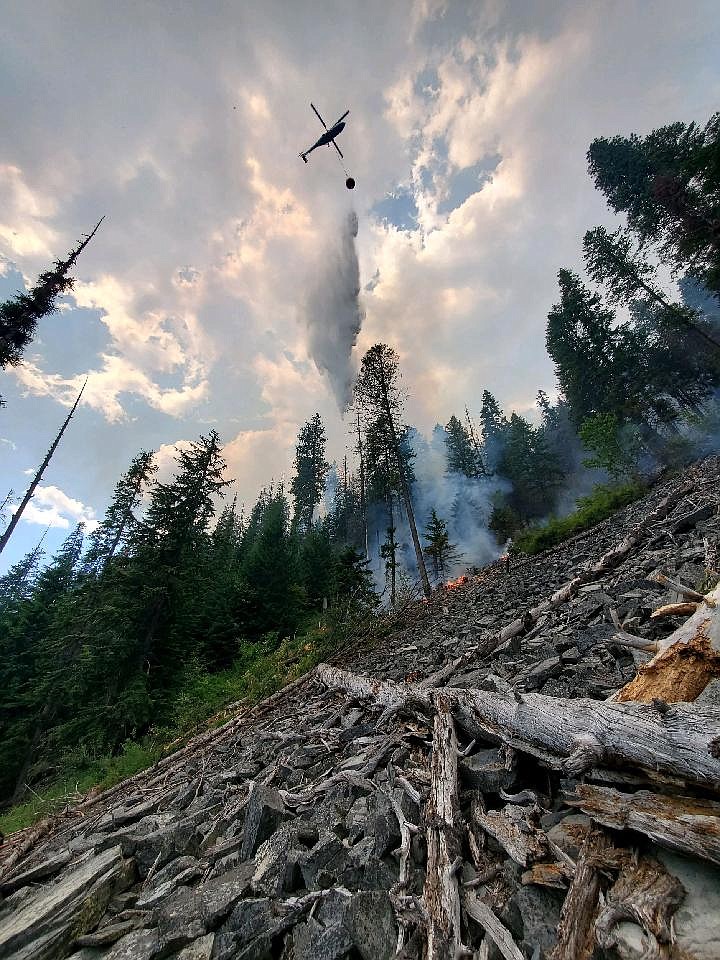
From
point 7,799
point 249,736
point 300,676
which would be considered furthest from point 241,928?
point 7,799

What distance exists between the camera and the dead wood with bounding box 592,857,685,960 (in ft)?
5.59

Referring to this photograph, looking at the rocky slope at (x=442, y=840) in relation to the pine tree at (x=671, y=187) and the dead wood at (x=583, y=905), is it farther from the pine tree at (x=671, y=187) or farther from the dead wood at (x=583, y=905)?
the pine tree at (x=671, y=187)

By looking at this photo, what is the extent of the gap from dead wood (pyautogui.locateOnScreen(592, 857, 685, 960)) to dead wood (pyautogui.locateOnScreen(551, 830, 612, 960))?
0.23 ft

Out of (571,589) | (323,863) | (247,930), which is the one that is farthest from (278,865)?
(571,589)

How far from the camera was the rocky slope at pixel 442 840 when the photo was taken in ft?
6.81

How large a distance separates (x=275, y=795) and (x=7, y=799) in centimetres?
2457

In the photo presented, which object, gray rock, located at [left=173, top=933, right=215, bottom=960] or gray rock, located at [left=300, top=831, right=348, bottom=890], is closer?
gray rock, located at [left=173, top=933, right=215, bottom=960]

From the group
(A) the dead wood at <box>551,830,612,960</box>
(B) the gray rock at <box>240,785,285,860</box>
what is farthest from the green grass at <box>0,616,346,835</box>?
(A) the dead wood at <box>551,830,612,960</box>

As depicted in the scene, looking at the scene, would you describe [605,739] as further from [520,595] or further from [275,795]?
[520,595]

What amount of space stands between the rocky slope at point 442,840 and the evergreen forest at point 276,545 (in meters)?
7.41

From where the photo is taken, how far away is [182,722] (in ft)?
39.0

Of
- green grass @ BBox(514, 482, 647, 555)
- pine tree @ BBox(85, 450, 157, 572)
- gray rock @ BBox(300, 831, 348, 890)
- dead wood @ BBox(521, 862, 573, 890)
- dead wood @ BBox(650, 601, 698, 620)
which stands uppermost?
pine tree @ BBox(85, 450, 157, 572)

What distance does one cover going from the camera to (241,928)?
2768 millimetres

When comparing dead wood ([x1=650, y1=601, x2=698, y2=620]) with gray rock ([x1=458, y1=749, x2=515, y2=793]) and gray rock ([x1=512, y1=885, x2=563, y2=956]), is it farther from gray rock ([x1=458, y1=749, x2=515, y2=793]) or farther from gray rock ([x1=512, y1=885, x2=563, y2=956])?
gray rock ([x1=512, y1=885, x2=563, y2=956])
